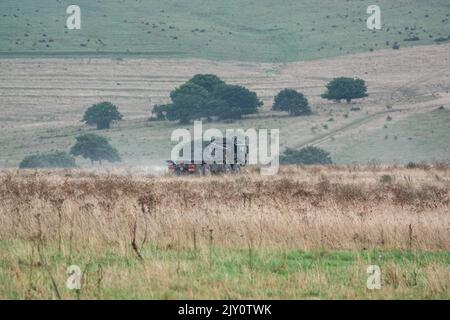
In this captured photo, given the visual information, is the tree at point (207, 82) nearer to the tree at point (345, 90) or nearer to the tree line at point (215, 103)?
the tree line at point (215, 103)

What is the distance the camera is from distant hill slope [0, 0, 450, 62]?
14788 cm

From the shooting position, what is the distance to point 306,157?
274ft

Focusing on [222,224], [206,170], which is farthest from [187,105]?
[222,224]

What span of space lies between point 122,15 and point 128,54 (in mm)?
28535

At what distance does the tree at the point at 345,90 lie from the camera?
11081 centimetres

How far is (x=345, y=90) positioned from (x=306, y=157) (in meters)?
29.9

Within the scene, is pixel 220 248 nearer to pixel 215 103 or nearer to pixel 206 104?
pixel 206 104

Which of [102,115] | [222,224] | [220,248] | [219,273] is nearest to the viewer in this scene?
[219,273]

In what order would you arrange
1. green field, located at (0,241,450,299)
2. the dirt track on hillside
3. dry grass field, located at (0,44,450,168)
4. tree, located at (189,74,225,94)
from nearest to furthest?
green field, located at (0,241,450,299) → dry grass field, located at (0,44,450,168) → tree, located at (189,74,225,94) → the dirt track on hillside

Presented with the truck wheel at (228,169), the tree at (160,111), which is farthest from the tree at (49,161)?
the truck wheel at (228,169)

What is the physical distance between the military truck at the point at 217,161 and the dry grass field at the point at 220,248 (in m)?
20.9

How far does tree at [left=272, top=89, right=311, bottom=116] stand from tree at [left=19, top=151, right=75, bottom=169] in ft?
110

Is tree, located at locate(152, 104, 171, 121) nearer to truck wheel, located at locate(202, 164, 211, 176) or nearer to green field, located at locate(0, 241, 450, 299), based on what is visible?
truck wheel, located at locate(202, 164, 211, 176)

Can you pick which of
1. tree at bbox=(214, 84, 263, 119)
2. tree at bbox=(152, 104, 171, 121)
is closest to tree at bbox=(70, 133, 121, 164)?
tree at bbox=(152, 104, 171, 121)
